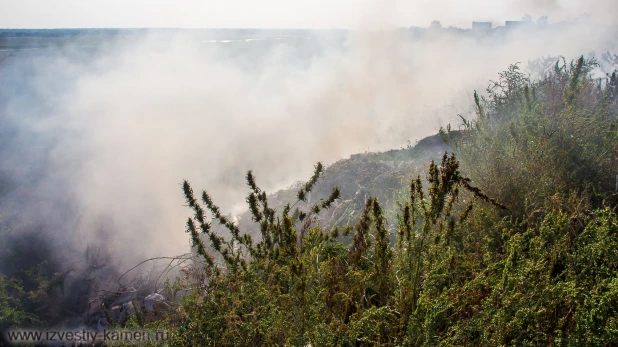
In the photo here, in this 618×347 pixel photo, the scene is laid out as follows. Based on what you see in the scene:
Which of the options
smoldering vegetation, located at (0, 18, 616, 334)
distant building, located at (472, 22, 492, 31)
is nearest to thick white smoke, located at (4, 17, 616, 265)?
smoldering vegetation, located at (0, 18, 616, 334)

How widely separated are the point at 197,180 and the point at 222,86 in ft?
16.4

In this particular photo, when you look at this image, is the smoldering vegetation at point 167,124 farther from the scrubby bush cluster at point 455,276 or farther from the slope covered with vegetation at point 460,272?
the scrubby bush cluster at point 455,276

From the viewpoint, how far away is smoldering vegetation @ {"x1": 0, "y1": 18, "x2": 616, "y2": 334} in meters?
5.78

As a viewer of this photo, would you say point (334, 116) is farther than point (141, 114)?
Yes

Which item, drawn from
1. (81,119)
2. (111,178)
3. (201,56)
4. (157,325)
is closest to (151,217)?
(111,178)

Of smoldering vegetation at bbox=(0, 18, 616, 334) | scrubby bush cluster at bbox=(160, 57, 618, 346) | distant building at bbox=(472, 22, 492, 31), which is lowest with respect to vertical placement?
scrubby bush cluster at bbox=(160, 57, 618, 346)

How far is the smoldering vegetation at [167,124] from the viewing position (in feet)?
19.0

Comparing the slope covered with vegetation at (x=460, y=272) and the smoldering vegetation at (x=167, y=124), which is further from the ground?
the smoldering vegetation at (x=167, y=124)

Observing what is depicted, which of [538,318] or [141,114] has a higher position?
[141,114]

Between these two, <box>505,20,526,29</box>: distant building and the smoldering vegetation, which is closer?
the smoldering vegetation

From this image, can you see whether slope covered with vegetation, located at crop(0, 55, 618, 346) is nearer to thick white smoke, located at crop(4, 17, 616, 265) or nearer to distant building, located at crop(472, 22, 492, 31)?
thick white smoke, located at crop(4, 17, 616, 265)

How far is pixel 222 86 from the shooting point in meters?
12.8

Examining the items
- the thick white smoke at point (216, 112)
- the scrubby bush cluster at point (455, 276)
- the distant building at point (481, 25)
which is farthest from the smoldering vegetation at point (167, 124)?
the scrubby bush cluster at point (455, 276)

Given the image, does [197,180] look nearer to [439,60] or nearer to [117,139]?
[117,139]
